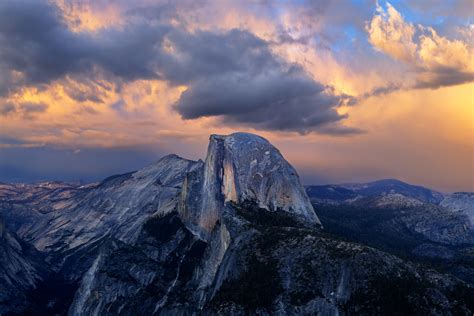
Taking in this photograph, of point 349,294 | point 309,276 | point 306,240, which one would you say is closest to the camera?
point 349,294

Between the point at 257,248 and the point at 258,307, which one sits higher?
the point at 257,248

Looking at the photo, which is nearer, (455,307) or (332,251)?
(455,307)

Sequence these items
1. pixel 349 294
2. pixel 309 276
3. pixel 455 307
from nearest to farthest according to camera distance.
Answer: pixel 455 307, pixel 349 294, pixel 309 276

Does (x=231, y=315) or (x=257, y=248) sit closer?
(x=231, y=315)

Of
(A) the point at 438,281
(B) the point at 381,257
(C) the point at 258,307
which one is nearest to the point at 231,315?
(C) the point at 258,307

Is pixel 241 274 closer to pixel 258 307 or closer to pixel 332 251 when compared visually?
pixel 258 307

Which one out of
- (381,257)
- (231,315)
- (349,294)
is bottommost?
(231,315)

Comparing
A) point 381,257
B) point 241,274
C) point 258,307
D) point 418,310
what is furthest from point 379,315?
point 241,274

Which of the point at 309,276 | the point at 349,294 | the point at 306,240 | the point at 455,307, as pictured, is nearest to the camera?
the point at 455,307

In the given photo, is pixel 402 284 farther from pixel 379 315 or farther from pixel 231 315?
pixel 231 315
